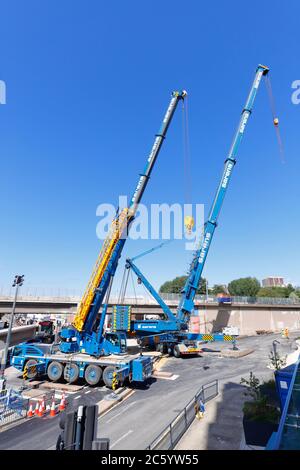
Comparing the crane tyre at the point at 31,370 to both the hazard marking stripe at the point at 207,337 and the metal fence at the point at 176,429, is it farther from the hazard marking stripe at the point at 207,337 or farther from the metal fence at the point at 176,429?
the hazard marking stripe at the point at 207,337

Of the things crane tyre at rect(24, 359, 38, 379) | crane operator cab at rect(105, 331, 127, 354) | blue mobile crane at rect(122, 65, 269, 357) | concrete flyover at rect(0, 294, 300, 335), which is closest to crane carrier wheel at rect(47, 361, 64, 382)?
crane tyre at rect(24, 359, 38, 379)

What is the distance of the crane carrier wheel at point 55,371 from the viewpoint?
17.3 meters

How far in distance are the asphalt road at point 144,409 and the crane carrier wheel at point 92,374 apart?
0.46 meters

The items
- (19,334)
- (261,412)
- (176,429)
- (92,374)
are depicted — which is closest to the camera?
(176,429)

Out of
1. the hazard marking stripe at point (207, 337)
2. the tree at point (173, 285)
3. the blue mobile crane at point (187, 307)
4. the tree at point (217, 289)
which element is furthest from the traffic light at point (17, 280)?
the tree at point (217, 289)

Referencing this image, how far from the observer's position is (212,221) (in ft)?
89.9

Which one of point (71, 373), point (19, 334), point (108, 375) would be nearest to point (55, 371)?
point (71, 373)

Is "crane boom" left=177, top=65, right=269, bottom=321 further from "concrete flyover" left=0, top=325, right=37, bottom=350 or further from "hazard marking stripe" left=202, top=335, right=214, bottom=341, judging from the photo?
"concrete flyover" left=0, top=325, right=37, bottom=350

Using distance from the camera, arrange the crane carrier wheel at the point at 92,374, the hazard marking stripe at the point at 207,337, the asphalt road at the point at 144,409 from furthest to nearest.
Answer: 1. the hazard marking stripe at the point at 207,337
2. the crane carrier wheel at the point at 92,374
3. the asphalt road at the point at 144,409

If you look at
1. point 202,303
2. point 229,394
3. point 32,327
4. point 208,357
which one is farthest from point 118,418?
point 202,303

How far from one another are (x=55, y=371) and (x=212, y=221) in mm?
18534

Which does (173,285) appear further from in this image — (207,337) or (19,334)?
(207,337)
